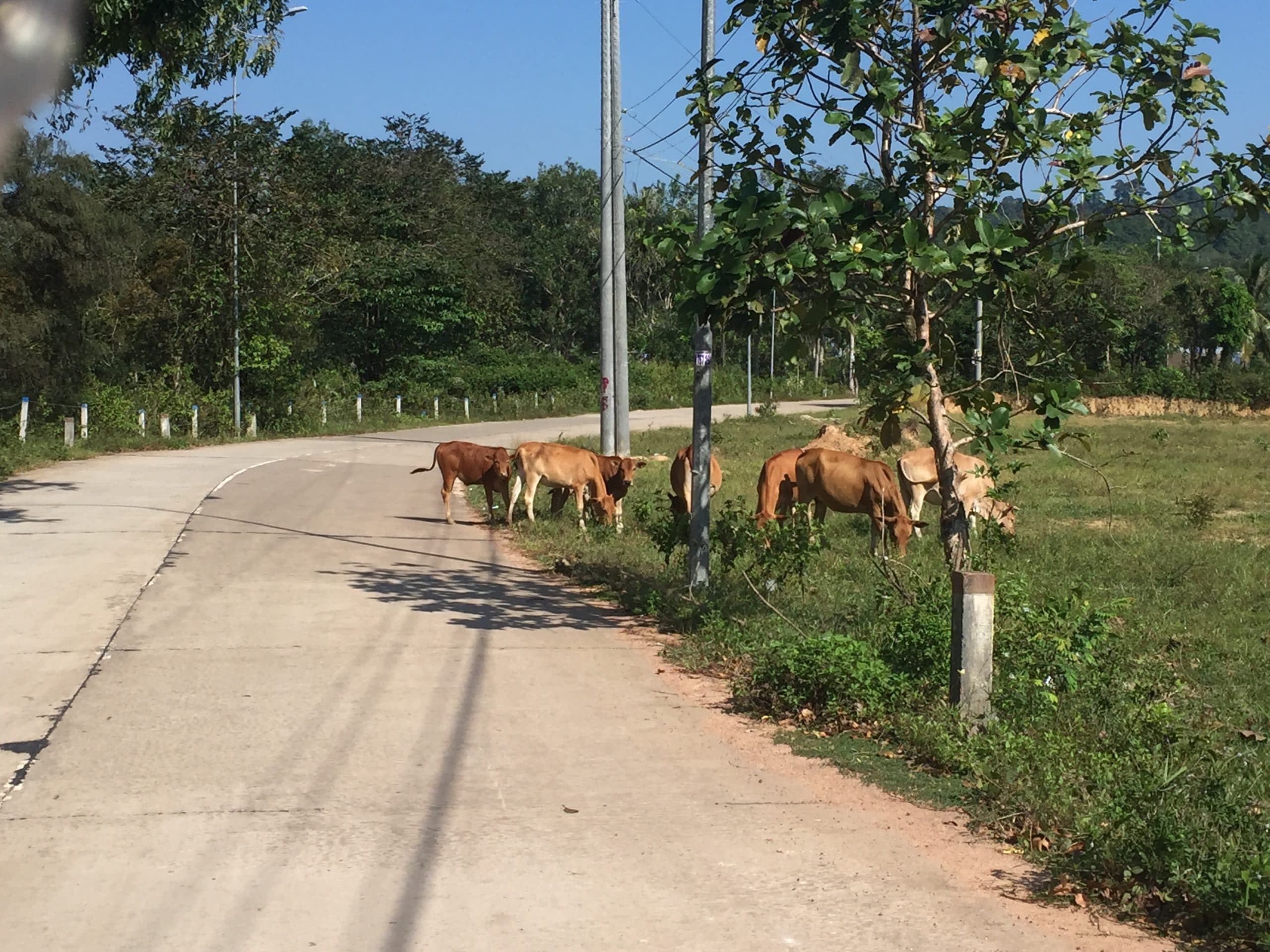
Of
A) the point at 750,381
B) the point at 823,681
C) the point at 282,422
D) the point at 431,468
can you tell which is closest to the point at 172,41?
the point at 431,468

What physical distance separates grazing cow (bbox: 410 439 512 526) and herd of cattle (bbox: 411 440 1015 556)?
0.04 ft

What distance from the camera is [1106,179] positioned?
31.1 ft

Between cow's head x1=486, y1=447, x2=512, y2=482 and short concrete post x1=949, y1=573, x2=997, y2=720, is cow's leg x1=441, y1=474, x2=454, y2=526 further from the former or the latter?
short concrete post x1=949, y1=573, x2=997, y2=720

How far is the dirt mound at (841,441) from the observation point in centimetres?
2713

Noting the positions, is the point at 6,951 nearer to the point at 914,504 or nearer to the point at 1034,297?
the point at 1034,297

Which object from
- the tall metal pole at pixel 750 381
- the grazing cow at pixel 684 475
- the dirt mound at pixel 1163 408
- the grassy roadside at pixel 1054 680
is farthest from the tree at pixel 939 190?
the dirt mound at pixel 1163 408

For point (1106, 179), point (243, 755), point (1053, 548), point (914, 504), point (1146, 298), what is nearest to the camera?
point (243, 755)

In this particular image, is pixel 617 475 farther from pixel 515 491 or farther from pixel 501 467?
pixel 501 467

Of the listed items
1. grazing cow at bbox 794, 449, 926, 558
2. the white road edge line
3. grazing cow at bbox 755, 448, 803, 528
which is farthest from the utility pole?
the white road edge line

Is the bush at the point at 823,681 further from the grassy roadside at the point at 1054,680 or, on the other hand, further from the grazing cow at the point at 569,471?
the grazing cow at the point at 569,471

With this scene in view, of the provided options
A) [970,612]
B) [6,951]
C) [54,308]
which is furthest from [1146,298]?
[6,951]

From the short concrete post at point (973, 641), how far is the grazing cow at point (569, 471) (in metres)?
10.1

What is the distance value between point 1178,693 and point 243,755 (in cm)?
557

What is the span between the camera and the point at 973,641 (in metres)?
7.81
